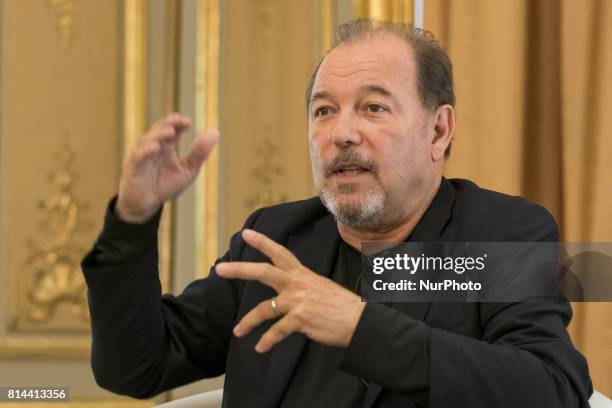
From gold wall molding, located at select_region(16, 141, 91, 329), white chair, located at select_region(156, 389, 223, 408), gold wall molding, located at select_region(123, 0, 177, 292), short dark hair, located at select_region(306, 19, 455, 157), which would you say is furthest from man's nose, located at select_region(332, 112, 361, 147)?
gold wall molding, located at select_region(16, 141, 91, 329)

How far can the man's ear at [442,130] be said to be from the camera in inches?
62.9

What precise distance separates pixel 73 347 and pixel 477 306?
5.69ft

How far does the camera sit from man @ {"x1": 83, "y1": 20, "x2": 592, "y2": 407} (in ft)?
3.79

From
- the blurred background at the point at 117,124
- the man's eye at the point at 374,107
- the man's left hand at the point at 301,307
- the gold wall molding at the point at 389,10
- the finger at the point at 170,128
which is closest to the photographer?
the man's left hand at the point at 301,307

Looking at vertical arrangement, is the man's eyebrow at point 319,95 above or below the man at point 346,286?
above

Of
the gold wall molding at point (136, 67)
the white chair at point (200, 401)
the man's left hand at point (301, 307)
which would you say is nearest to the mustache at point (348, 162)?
the man's left hand at point (301, 307)

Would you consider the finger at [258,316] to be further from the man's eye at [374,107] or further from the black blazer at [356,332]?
the man's eye at [374,107]

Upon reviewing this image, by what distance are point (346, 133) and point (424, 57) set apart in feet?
0.81

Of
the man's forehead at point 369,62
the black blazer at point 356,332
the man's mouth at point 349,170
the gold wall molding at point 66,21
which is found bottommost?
the black blazer at point 356,332

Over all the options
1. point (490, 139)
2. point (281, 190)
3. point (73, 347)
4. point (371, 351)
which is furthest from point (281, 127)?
point (371, 351)

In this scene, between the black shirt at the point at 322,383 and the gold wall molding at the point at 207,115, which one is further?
the gold wall molding at the point at 207,115

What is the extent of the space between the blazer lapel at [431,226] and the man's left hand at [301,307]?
23 centimetres

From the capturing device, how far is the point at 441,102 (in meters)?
1.60

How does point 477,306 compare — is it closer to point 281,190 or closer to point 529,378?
point 529,378
